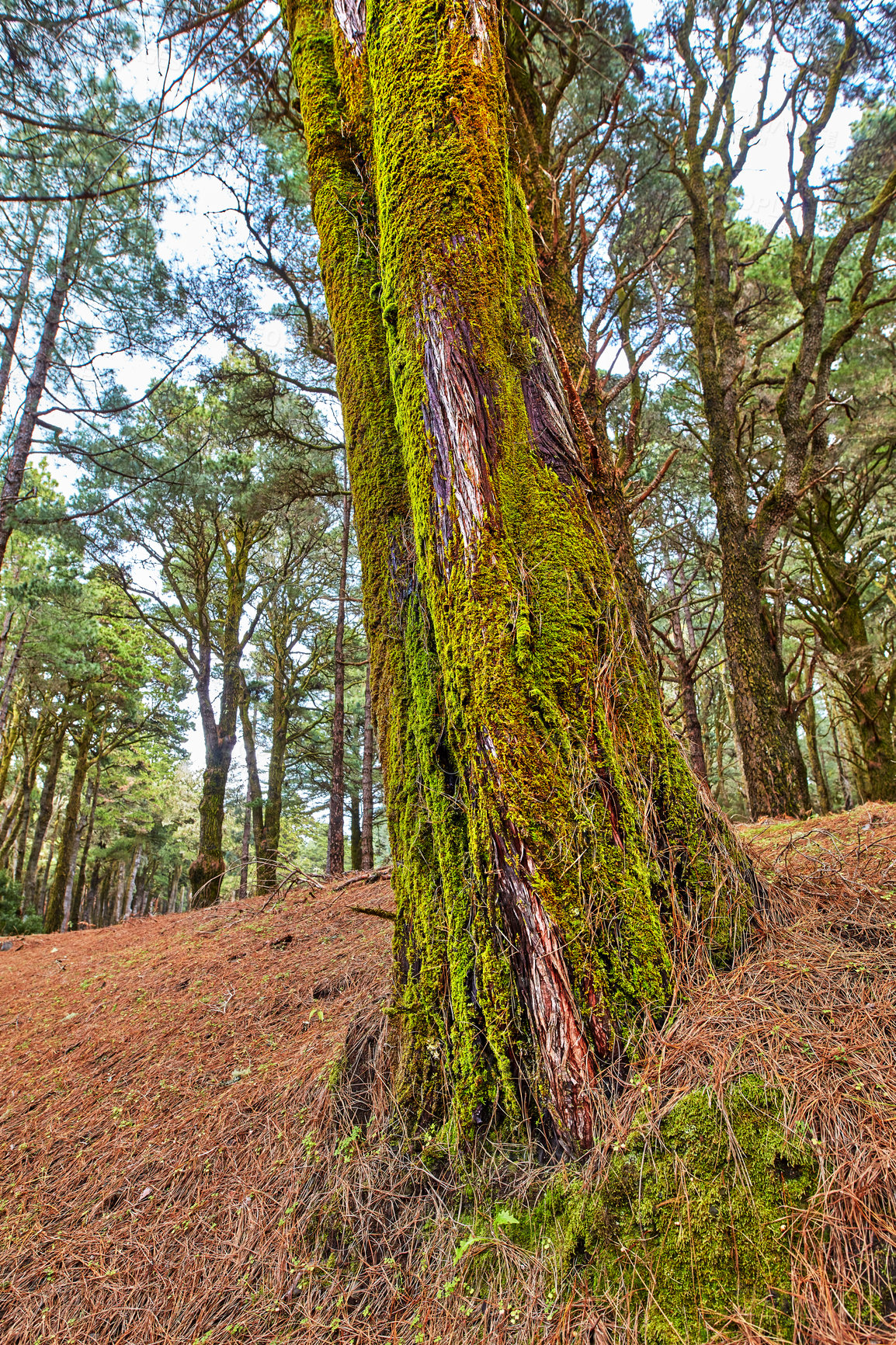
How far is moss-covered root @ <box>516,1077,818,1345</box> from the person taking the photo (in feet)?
3.68

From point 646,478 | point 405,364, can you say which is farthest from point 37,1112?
point 646,478

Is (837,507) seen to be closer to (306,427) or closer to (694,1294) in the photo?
(306,427)

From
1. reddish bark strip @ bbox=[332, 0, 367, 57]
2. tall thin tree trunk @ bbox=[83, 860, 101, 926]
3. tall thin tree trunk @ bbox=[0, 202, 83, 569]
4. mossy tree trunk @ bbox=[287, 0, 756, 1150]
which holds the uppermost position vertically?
tall thin tree trunk @ bbox=[0, 202, 83, 569]

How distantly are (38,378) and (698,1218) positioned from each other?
10.3m

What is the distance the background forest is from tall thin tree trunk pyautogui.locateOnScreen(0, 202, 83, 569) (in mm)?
46

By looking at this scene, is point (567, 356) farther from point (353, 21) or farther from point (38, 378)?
point (38, 378)

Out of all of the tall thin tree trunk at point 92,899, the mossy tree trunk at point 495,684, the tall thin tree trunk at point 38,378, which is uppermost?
the tall thin tree trunk at point 38,378

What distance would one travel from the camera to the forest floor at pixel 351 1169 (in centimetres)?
124

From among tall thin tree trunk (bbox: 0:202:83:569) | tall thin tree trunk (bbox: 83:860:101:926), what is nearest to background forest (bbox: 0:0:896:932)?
tall thin tree trunk (bbox: 0:202:83:569)

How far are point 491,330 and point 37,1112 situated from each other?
4.12 m

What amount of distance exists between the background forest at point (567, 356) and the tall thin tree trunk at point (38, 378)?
0.15ft

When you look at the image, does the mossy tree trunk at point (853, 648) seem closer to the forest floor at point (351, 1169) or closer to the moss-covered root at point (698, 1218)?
the forest floor at point (351, 1169)

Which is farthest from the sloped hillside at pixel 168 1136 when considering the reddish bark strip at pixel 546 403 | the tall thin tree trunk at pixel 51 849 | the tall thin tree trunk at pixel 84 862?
the tall thin tree trunk at pixel 51 849

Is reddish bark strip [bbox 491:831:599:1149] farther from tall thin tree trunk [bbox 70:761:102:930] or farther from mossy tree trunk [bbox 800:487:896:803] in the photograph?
tall thin tree trunk [bbox 70:761:102:930]
